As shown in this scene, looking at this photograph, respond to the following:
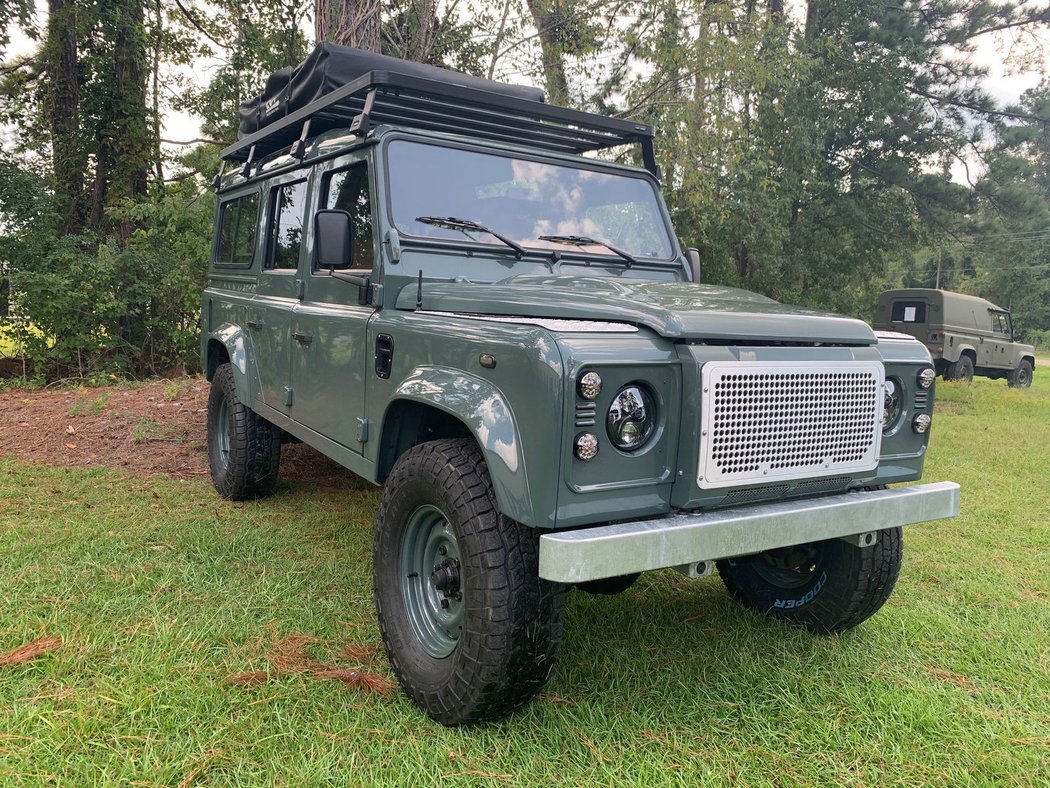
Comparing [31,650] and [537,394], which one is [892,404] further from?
[31,650]

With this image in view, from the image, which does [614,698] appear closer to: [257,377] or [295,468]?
[257,377]

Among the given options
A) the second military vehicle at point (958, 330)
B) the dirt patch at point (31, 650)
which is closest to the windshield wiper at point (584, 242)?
the dirt patch at point (31, 650)

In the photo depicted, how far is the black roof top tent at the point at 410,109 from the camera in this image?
354cm

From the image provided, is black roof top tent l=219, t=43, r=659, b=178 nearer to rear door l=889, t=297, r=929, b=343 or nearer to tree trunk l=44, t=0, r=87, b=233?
tree trunk l=44, t=0, r=87, b=233

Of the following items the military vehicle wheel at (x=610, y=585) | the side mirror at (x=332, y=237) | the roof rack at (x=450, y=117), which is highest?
the roof rack at (x=450, y=117)

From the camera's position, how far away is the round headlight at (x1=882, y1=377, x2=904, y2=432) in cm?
291

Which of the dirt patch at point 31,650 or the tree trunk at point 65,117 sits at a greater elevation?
the tree trunk at point 65,117

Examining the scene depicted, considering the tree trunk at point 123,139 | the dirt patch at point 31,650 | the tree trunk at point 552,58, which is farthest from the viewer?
the tree trunk at point 123,139

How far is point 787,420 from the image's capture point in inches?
96.6

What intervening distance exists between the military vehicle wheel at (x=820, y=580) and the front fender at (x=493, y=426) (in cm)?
137

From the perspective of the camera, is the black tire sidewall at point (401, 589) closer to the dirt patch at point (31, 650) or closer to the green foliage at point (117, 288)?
the dirt patch at point (31, 650)

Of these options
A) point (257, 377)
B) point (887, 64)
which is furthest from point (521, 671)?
point (887, 64)

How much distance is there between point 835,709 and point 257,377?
347 centimetres

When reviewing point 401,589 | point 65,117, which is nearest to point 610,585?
point 401,589
